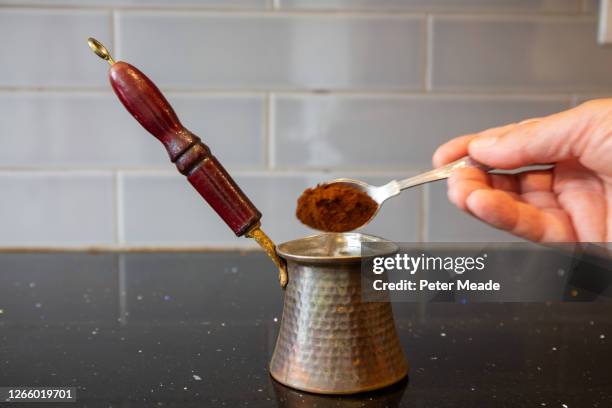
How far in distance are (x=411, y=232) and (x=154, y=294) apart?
1.29ft

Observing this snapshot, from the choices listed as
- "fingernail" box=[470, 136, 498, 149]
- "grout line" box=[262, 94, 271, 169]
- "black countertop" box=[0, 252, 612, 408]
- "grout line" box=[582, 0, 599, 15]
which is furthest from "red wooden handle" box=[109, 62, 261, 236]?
"grout line" box=[582, 0, 599, 15]

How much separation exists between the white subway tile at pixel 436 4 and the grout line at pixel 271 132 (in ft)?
0.43

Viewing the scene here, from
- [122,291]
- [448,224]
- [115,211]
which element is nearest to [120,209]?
[115,211]

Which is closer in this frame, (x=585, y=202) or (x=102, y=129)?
(x=585, y=202)

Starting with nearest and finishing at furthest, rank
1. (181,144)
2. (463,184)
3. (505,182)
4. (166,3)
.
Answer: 1. (181,144)
2. (463,184)
3. (505,182)
4. (166,3)

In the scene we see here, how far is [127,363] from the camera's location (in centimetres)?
55

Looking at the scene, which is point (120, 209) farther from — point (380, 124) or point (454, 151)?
point (454, 151)

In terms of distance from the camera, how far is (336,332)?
1.64ft

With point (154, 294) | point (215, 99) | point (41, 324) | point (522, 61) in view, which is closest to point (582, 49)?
point (522, 61)

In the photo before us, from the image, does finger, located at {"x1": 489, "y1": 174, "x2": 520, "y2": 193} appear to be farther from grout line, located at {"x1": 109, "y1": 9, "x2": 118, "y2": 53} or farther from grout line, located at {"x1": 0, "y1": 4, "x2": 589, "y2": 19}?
grout line, located at {"x1": 109, "y1": 9, "x2": 118, "y2": 53}

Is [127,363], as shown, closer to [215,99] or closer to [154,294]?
[154,294]

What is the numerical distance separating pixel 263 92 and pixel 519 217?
44cm

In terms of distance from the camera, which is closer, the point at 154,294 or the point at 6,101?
the point at 154,294

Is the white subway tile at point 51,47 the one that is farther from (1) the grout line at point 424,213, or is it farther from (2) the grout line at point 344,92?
Result: (1) the grout line at point 424,213
